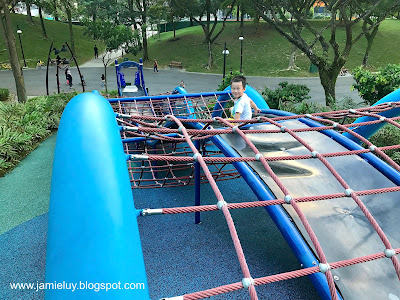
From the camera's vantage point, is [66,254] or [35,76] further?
[35,76]

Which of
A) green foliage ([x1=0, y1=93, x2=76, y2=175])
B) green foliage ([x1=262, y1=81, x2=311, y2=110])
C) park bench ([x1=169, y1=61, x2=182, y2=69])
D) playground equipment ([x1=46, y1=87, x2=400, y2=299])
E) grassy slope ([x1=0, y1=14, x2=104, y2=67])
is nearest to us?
playground equipment ([x1=46, y1=87, x2=400, y2=299])

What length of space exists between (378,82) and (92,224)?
8.16m

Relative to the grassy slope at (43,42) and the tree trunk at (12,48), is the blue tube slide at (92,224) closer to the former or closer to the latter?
the tree trunk at (12,48)

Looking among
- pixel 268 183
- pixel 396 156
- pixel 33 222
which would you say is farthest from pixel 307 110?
pixel 33 222

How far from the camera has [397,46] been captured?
1087 inches

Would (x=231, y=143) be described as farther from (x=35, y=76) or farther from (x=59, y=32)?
(x=59, y=32)

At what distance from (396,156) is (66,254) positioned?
6.55 meters

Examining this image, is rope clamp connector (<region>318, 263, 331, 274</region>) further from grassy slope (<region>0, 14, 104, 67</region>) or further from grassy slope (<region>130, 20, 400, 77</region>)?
grassy slope (<region>0, 14, 104, 67</region>)

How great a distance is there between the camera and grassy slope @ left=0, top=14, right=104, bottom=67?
84.2ft

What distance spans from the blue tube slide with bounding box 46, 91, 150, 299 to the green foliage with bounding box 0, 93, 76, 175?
5527 mm

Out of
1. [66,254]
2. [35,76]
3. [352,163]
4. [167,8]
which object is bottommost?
[35,76]

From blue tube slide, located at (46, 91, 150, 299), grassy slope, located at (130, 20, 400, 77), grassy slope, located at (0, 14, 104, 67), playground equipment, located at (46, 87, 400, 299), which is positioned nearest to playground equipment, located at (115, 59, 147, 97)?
playground equipment, located at (46, 87, 400, 299)

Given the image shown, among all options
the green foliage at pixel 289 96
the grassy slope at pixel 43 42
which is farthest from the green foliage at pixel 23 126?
the grassy slope at pixel 43 42

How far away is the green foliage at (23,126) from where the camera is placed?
6688 millimetres
